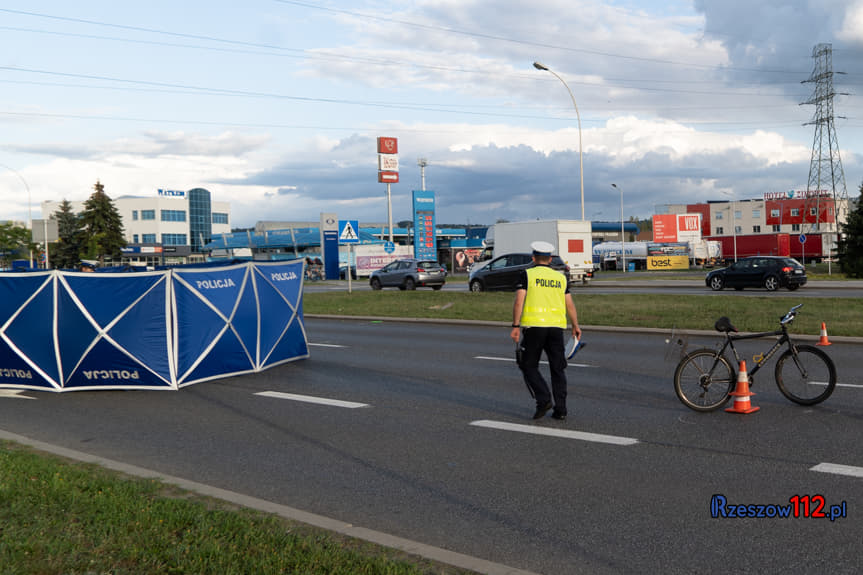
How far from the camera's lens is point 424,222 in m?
64.1

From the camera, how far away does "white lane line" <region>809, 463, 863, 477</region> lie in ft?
18.7

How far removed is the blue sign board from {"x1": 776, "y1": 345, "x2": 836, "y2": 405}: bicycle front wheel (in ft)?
179

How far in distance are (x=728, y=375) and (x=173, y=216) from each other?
110015 millimetres

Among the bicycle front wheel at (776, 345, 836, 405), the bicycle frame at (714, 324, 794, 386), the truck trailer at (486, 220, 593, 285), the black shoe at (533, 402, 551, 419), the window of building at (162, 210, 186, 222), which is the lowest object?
the black shoe at (533, 402, 551, 419)

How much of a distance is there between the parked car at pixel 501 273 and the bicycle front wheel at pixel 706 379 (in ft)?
72.4

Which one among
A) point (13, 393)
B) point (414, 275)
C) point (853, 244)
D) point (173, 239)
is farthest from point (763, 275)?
point (173, 239)

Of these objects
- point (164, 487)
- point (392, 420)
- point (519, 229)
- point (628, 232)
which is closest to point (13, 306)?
point (392, 420)

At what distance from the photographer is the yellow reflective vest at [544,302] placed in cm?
777

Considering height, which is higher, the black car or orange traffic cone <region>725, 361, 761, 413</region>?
the black car

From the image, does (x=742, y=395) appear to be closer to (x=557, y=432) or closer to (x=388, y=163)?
(x=557, y=432)

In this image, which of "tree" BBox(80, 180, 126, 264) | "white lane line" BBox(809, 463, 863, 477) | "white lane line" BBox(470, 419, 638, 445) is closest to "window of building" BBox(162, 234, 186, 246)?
"tree" BBox(80, 180, 126, 264)

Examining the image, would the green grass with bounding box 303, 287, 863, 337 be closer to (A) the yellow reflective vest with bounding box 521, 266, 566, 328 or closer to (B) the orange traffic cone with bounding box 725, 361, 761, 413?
(B) the orange traffic cone with bounding box 725, 361, 761, 413

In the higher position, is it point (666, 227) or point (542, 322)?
point (666, 227)

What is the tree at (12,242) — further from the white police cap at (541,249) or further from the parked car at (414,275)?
the white police cap at (541,249)
